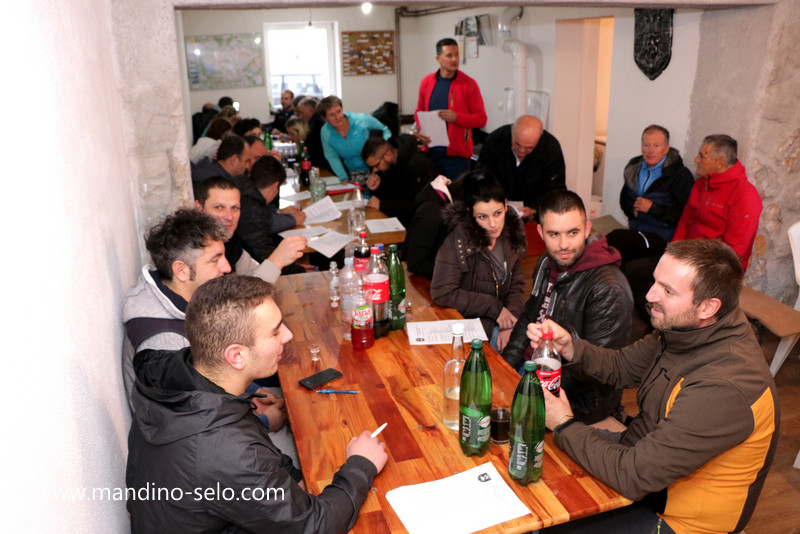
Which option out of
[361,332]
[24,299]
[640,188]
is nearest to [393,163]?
[640,188]

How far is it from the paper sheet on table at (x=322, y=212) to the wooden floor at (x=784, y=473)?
2.37m

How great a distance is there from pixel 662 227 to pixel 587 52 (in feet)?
8.94

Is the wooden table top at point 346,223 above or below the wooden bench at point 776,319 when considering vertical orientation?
above

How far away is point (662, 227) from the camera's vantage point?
4.48 m

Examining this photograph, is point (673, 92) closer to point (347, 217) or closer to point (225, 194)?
point (347, 217)

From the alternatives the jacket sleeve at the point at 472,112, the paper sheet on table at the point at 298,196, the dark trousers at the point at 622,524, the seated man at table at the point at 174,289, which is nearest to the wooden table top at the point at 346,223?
the paper sheet on table at the point at 298,196

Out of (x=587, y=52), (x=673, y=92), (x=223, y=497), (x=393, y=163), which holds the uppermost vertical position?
(x=587, y=52)

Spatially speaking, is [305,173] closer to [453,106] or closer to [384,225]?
[453,106]

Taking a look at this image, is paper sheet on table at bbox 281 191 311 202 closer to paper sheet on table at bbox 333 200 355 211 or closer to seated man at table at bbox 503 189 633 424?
paper sheet on table at bbox 333 200 355 211

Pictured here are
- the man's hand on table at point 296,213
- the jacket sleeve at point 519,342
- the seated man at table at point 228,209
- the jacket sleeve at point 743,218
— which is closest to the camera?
the jacket sleeve at point 519,342

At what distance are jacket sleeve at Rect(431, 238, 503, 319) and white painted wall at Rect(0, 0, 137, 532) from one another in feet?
4.51

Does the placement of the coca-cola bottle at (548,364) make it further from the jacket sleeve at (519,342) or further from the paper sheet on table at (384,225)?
the paper sheet on table at (384,225)

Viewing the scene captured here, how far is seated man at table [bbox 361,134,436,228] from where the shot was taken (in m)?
4.68

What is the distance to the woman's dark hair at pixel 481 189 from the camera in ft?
9.38
